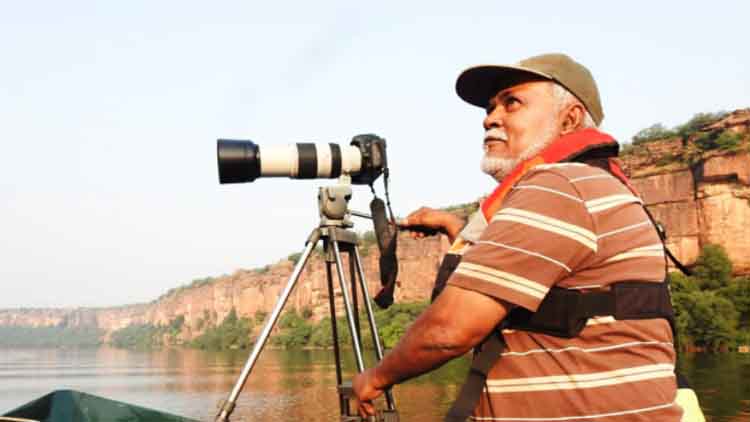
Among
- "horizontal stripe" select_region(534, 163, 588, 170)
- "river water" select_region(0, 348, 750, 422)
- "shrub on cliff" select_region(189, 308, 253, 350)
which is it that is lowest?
"shrub on cliff" select_region(189, 308, 253, 350)

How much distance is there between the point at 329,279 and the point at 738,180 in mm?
53886

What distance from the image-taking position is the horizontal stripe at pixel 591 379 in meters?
1.27

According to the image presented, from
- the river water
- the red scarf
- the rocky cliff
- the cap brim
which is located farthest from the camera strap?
the rocky cliff

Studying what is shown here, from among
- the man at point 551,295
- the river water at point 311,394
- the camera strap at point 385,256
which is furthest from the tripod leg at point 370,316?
the river water at point 311,394

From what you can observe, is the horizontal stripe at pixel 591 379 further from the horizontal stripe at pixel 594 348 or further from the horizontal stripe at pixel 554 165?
the horizontal stripe at pixel 554 165

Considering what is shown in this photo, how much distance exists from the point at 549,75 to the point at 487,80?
0.18 meters

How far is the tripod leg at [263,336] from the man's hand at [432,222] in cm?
50

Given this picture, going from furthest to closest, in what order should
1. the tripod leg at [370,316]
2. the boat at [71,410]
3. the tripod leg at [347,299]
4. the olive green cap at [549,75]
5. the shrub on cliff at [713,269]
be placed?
the shrub on cliff at [713,269] < the tripod leg at [347,299] < the tripod leg at [370,316] < the boat at [71,410] < the olive green cap at [549,75]

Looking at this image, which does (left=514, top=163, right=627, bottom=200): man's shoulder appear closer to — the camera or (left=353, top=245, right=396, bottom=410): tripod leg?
(left=353, top=245, right=396, bottom=410): tripod leg

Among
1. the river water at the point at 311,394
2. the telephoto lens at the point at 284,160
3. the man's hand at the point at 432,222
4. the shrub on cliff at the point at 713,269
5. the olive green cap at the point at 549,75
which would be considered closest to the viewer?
the olive green cap at the point at 549,75

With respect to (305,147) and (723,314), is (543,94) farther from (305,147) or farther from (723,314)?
(723,314)

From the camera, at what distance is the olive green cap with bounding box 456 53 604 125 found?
151 cm

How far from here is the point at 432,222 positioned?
2.13 meters

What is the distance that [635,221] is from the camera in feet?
4.39
